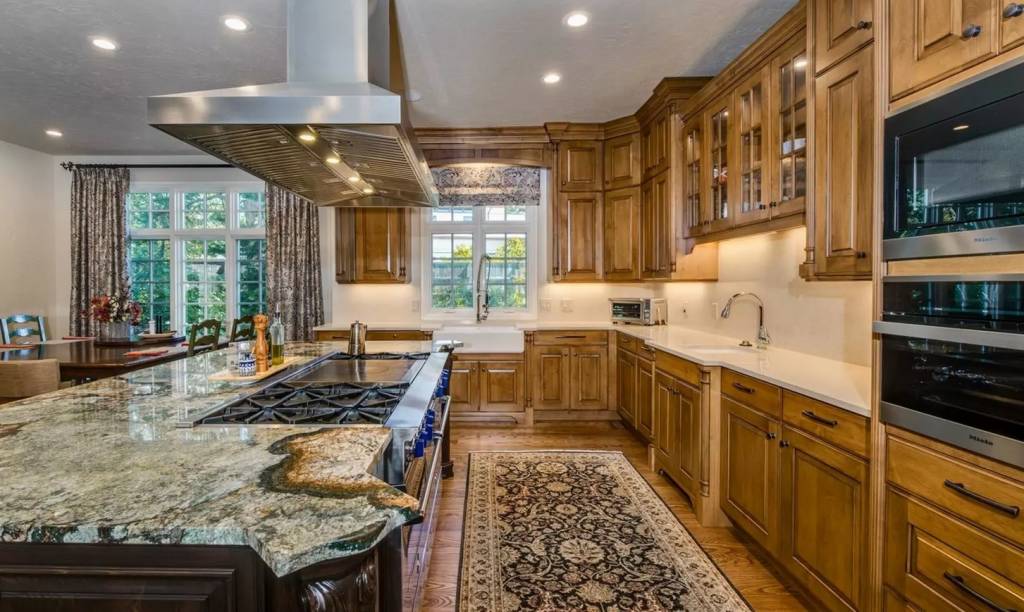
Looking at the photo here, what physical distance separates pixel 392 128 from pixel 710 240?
2.36 m

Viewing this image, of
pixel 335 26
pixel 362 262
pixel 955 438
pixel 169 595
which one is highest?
pixel 335 26

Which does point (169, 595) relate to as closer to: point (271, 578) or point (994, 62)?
point (271, 578)

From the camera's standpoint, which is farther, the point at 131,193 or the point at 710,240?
the point at 131,193

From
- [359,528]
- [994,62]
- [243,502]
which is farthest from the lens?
[994,62]

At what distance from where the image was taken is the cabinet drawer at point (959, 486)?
42.7 inches

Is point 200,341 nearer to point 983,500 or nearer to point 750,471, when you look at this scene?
point 750,471

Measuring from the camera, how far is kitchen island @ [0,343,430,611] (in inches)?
28.6

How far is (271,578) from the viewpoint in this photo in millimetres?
802

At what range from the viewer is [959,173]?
1.20 metres

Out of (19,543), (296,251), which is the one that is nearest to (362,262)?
(296,251)

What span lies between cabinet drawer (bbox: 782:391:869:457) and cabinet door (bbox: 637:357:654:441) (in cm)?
145

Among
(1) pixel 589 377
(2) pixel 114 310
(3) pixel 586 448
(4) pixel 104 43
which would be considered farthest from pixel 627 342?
(2) pixel 114 310

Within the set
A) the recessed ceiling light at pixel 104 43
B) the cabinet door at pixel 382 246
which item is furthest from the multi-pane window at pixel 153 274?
the recessed ceiling light at pixel 104 43

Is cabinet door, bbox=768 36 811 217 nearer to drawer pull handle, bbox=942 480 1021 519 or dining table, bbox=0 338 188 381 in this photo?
drawer pull handle, bbox=942 480 1021 519
